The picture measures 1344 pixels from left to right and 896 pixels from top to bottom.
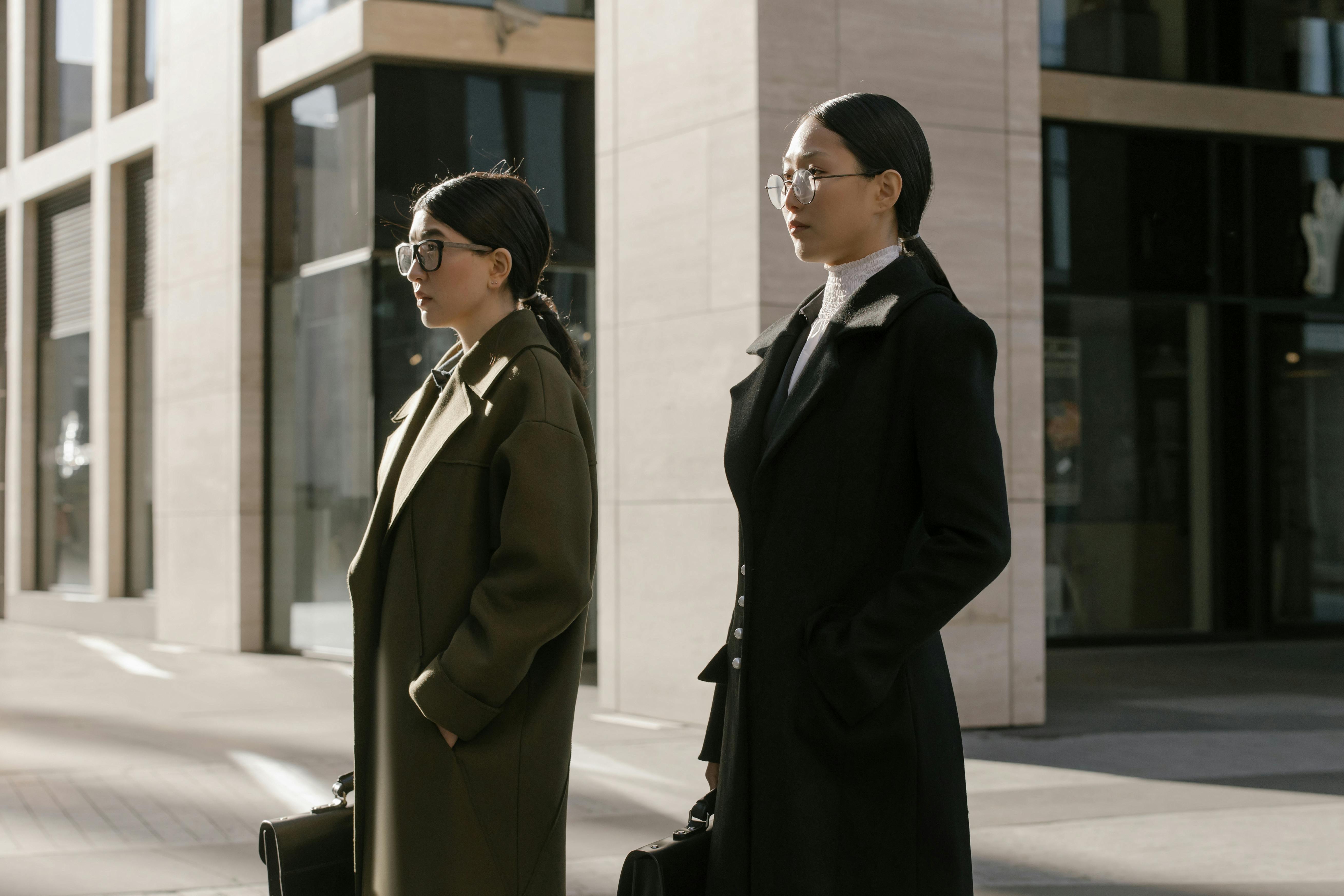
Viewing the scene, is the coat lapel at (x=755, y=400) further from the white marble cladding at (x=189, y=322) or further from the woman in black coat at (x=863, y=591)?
the white marble cladding at (x=189, y=322)

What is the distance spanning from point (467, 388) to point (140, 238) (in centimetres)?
1486

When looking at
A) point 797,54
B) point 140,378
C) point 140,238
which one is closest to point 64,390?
point 140,378

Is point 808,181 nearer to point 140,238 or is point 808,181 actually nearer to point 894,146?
point 894,146

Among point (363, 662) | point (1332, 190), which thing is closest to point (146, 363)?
point (1332, 190)

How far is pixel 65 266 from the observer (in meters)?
18.5

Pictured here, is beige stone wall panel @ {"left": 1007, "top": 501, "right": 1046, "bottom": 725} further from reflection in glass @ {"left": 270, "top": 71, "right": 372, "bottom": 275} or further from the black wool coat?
the black wool coat

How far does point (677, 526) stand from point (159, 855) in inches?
157

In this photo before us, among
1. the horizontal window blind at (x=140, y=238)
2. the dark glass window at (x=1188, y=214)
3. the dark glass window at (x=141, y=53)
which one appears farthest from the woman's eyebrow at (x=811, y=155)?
the dark glass window at (x=141, y=53)

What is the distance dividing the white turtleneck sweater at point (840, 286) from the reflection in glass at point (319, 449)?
33.8 ft

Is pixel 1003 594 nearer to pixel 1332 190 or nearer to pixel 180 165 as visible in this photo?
pixel 1332 190

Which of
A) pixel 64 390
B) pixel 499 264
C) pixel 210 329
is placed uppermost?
pixel 210 329

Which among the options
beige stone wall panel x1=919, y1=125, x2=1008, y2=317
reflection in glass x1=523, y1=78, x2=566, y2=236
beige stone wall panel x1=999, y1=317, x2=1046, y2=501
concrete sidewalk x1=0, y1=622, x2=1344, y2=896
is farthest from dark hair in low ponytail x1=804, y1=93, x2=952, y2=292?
reflection in glass x1=523, y1=78, x2=566, y2=236

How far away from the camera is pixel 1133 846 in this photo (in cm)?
594

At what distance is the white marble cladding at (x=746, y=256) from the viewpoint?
28.7 feet
